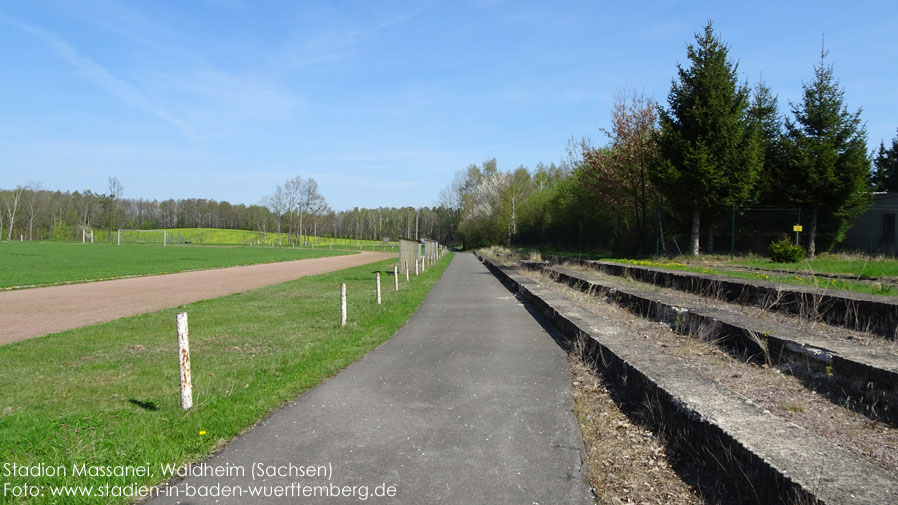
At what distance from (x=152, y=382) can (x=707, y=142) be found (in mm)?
27963

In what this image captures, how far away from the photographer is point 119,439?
4.64 metres

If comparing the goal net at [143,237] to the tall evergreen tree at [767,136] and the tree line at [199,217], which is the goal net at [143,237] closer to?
the tree line at [199,217]

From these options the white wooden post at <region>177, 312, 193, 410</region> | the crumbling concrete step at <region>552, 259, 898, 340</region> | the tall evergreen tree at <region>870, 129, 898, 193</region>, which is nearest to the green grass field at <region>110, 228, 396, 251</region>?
the tall evergreen tree at <region>870, 129, 898, 193</region>

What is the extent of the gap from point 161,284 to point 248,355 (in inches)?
745

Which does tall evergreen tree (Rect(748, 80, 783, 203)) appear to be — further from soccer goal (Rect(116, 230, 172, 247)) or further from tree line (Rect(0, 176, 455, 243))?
soccer goal (Rect(116, 230, 172, 247))

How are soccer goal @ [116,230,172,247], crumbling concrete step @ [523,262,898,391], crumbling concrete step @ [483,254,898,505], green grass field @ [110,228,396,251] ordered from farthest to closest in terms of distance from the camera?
soccer goal @ [116,230,172,247] < green grass field @ [110,228,396,251] < crumbling concrete step @ [523,262,898,391] < crumbling concrete step @ [483,254,898,505]

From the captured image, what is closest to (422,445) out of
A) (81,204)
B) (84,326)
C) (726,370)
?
(726,370)

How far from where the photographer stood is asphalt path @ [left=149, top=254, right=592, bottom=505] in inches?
146

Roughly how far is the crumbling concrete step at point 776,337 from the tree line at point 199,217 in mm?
93370

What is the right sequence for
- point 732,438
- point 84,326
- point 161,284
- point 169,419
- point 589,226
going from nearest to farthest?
point 732,438, point 169,419, point 84,326, point 161,284, point 589,226

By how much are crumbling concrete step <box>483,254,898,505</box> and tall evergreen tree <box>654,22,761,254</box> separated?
23.8 meters

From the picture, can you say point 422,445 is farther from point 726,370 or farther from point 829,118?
point 829,118

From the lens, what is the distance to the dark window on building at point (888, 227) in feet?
85.6

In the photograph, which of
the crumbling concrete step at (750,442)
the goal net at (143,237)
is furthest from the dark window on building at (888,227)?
the goal net at (143,237)
